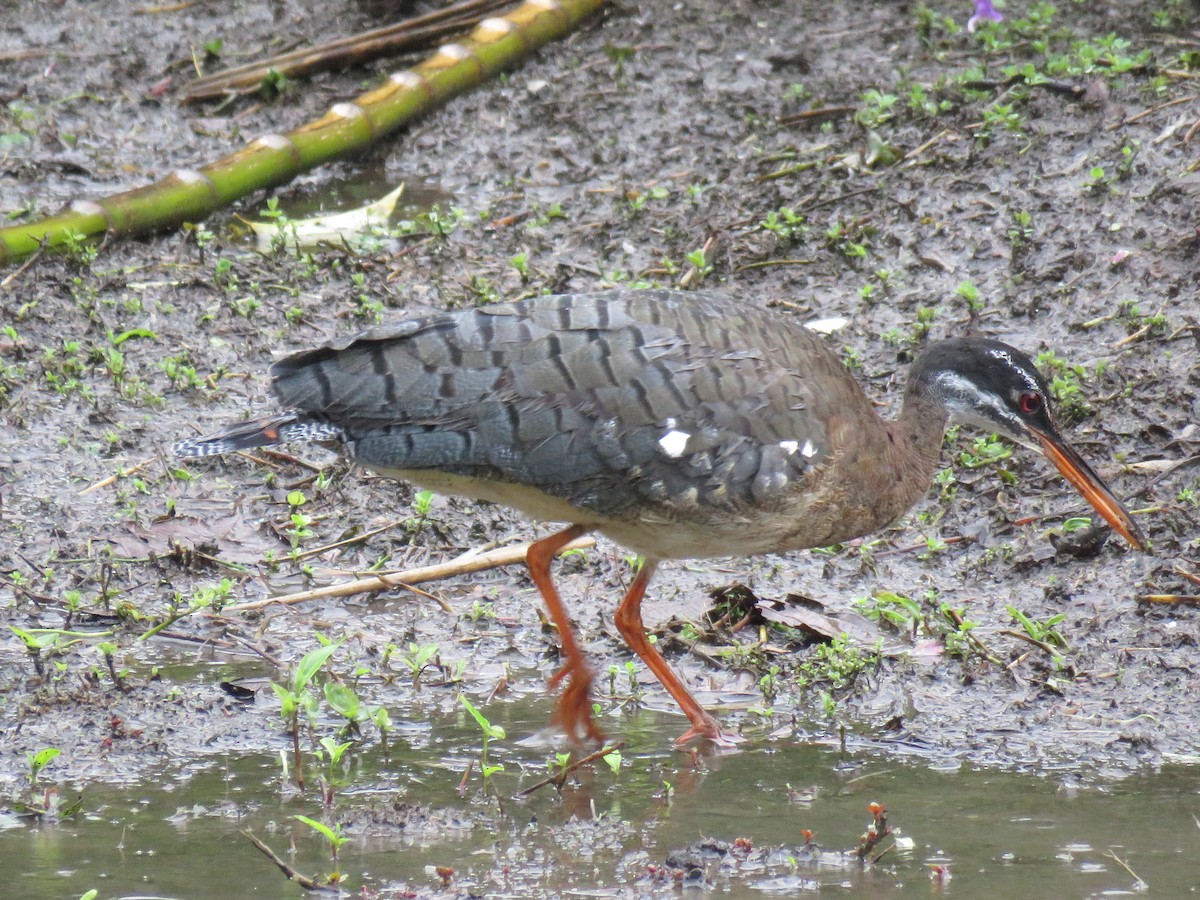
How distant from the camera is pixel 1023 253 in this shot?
7.64 meters

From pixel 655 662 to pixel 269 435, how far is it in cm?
149

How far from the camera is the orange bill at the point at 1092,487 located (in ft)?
18.3

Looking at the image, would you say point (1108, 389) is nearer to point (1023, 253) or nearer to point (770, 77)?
point (1023, 253)

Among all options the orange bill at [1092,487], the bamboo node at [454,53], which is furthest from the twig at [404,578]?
the bamboo node at [454,53]

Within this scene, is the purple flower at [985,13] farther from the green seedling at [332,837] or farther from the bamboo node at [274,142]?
the green seedling at [332,837]

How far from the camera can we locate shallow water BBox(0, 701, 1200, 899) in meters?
4.10

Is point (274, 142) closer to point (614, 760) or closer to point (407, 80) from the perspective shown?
point (407, 80)

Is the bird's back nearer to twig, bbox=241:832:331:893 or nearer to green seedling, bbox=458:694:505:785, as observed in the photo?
green seedling, bbox=458:694:505:785

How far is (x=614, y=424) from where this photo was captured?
5.04m

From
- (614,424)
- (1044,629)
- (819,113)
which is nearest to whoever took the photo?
(614,424)

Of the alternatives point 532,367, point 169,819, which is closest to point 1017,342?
point 532,367

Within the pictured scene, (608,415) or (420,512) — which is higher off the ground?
(608,415)

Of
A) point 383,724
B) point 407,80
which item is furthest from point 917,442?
point 407,80

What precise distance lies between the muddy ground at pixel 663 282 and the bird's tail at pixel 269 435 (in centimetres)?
82
